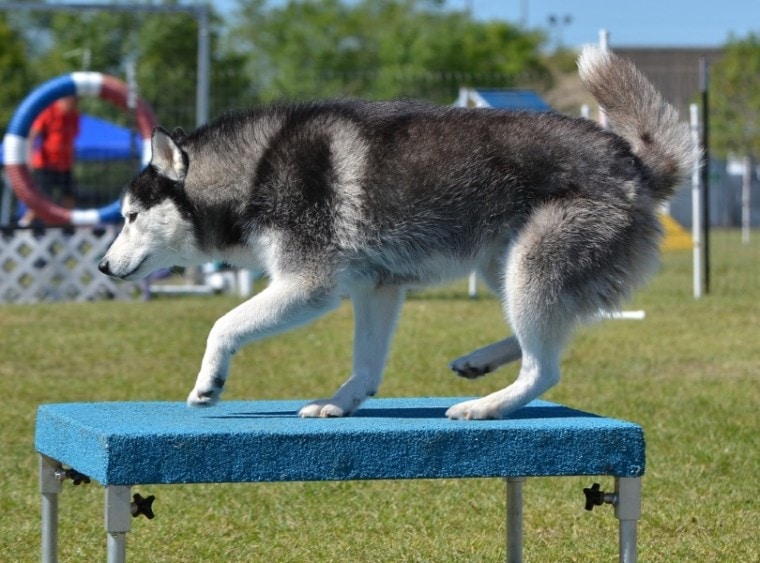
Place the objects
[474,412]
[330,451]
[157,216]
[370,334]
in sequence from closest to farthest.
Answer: [330,451]
[474,412]
[157,216]
[370,334]

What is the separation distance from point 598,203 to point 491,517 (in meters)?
2.34

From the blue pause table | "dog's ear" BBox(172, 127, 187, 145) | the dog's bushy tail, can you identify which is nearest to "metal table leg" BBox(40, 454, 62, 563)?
the blue pause table

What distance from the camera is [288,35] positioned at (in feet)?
182

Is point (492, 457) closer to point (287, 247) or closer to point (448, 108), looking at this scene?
point (287, 247)

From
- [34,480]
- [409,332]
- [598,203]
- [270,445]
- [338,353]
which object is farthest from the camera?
[409,332]

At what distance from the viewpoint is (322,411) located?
4.74 m

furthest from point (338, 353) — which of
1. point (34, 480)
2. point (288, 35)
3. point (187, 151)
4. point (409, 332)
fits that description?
point (288, 35)

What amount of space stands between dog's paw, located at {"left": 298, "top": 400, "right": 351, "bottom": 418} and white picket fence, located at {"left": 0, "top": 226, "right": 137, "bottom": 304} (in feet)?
40.2

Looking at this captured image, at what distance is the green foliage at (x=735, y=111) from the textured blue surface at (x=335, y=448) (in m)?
36.9

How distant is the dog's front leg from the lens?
14.8 ft

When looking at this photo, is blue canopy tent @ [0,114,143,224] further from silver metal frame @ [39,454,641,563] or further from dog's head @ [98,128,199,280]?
silver metal frame @ [39,454,641,563]

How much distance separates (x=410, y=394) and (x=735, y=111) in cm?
3553

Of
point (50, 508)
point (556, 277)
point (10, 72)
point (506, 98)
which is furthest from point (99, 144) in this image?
point (556, 277)

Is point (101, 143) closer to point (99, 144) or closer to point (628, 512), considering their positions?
point (99, 144)
